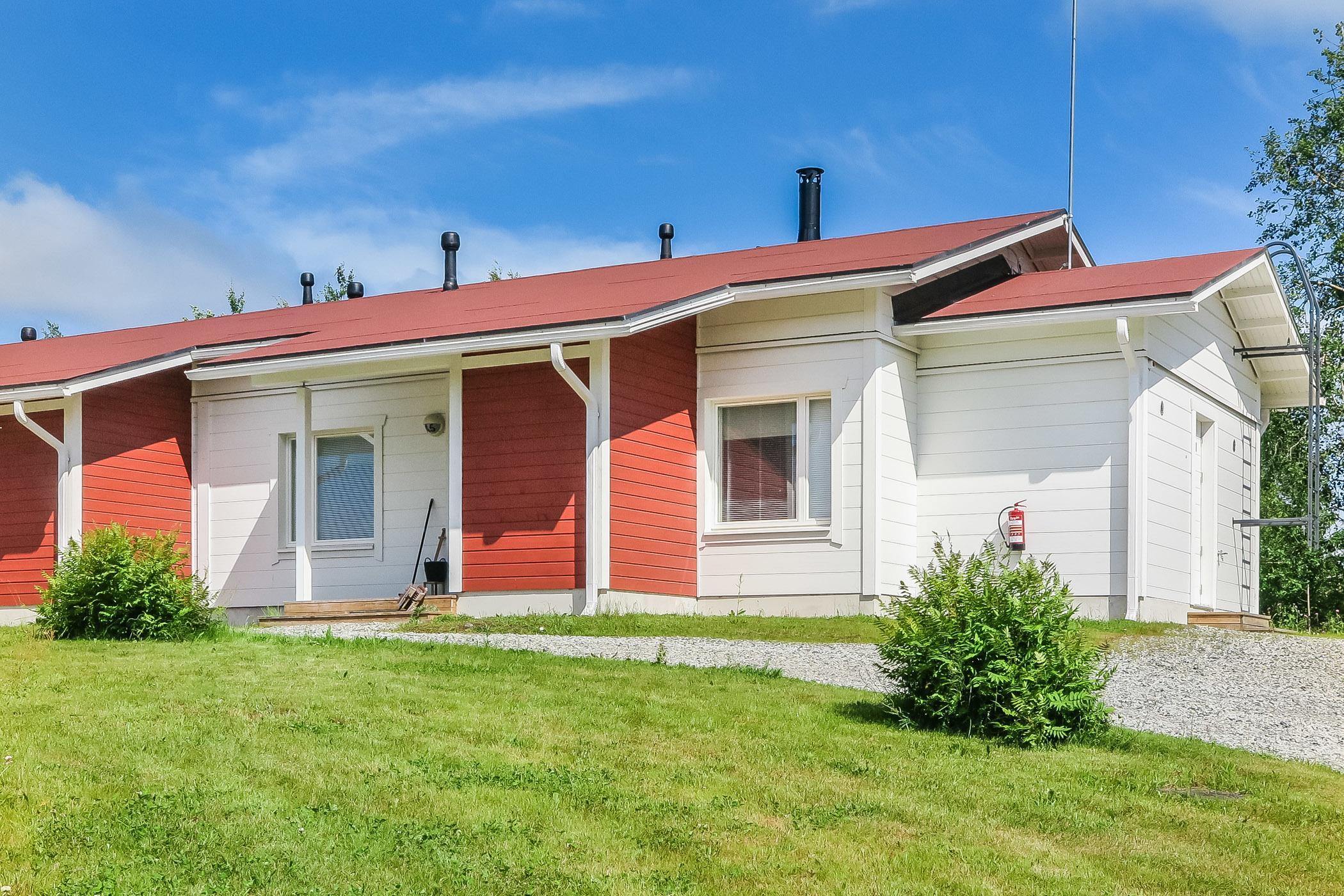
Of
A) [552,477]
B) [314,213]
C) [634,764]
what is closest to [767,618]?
[552,477]

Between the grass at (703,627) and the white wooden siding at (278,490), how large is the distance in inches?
97.7

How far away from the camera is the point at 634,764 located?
7.86 metres

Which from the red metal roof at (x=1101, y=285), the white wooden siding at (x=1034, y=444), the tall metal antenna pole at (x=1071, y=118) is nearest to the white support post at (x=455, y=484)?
the white wooden siding at (x=1034, y=444)

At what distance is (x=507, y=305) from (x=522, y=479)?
2.60 m

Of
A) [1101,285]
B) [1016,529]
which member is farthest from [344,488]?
[1101,285]

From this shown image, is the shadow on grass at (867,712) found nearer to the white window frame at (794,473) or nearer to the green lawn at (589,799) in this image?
the green lawn at (589,799)

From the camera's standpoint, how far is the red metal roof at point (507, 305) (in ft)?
51.5

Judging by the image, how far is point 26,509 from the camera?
61.6 ft

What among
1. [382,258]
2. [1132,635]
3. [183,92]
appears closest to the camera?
[1132,635]

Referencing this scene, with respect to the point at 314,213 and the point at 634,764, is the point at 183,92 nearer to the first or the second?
the point at 314,213

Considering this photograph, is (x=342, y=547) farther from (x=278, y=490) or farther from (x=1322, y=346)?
(x=1322, y=346)

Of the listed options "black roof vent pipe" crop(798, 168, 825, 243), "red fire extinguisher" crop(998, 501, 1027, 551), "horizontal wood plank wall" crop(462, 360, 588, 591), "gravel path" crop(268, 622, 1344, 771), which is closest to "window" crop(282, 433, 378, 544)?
"horizontal wood plank wall" crop(462, 360, 588, 591)

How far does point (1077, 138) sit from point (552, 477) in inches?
320

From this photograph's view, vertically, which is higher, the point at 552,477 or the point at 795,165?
the point at 795,165
